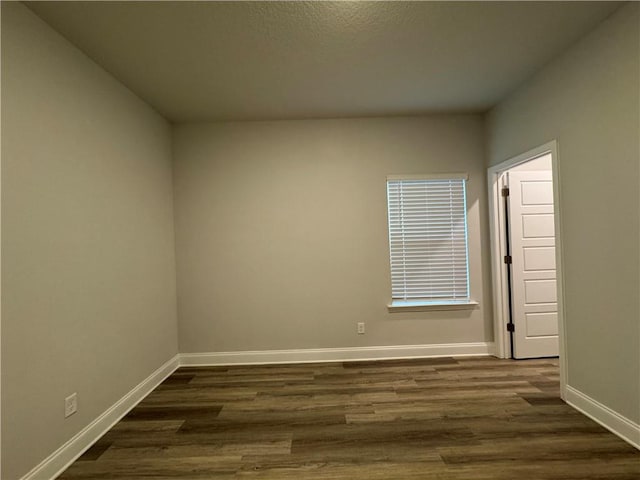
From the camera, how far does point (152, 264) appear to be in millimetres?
3387

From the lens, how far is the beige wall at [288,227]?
12.8 ft

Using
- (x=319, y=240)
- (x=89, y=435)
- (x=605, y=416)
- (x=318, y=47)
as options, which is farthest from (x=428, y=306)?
(x=89, y=435)

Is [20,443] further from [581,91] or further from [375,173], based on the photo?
[581,91]

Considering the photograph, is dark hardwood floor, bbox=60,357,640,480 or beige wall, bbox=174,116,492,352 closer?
dark hardwood floor, bbox=60,357,640,480

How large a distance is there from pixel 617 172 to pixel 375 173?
2168 millimetres

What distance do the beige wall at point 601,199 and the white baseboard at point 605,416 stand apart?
0.05 metres

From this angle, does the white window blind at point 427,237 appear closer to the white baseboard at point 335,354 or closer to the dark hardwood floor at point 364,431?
the white baseboard at point 335,354

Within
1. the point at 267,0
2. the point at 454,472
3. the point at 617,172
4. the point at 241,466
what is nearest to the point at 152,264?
the point at 241,466

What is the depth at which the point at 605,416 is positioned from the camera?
94.0 inches

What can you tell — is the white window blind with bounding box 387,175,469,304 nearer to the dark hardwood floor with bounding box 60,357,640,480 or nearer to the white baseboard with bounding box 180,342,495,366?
the white baseboard with bounding box 180,342,495,366

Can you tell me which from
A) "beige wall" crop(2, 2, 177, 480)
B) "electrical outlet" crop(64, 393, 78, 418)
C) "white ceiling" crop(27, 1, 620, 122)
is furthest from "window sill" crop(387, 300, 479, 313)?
"electrical outlet" crop(64, 393, 78, 418)

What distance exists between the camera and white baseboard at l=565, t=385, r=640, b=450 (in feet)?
7.16

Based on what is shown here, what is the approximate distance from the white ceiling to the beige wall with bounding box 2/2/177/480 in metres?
0.29

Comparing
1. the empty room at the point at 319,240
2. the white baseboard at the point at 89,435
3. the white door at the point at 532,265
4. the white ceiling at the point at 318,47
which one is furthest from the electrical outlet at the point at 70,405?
the white door at the point at 532,265
